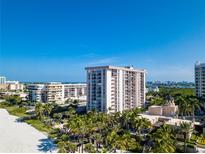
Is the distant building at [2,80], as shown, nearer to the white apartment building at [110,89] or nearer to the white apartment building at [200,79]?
the white apartment building at [110,89]

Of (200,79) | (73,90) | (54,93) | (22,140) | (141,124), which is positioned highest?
(200,79)

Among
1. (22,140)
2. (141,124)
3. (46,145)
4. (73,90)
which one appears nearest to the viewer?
(46,145)

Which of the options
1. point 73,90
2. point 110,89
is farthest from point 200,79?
point 73,90

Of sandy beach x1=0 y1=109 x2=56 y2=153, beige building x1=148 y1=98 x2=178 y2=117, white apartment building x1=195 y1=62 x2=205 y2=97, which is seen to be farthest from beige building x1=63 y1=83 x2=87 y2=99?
beige building x1=148 y1=98 x2=178 y2=117

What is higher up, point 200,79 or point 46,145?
point 200,79

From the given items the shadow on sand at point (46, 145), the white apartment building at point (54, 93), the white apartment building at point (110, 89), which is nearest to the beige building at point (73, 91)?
the white apartment building at point (54, 93)

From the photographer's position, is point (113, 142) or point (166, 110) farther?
point (166, 110)

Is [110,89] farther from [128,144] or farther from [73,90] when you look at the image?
[73,90]
